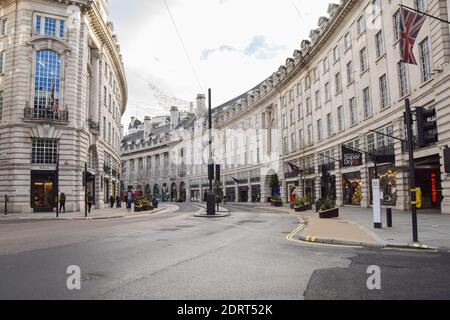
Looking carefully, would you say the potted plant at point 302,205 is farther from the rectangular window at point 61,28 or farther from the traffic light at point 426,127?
the rectangular window at point 61,28

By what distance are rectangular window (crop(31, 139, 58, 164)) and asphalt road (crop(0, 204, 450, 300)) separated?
2355 centimetres

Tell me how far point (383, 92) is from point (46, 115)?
27.1m

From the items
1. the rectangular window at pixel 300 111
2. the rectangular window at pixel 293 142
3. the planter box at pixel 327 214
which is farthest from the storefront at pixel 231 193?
the planter box at pixel 327 214

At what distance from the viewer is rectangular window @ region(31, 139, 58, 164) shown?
31.8 meters

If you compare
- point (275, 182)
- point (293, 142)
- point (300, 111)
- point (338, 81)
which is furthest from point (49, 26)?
point (275, 182)

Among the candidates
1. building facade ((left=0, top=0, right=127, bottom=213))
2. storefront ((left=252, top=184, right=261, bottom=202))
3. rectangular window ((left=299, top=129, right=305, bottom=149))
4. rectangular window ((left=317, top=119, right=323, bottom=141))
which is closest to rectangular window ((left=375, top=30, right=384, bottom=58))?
rectangular window ((left=317, top=119, right=323, bottom=141))

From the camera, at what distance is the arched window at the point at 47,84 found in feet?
105

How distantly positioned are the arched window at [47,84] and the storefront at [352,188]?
26.6 meters

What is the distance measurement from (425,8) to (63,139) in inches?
1107

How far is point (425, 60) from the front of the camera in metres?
23.4

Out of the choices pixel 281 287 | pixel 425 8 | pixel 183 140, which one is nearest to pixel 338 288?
pixel 281 287

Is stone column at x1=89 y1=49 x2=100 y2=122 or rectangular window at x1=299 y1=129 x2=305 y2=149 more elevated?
stone column at x1=89 y1=49 x2=100 y2=122

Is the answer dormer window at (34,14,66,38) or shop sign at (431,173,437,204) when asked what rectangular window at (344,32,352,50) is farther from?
dormer window at (34,14,66,38)
